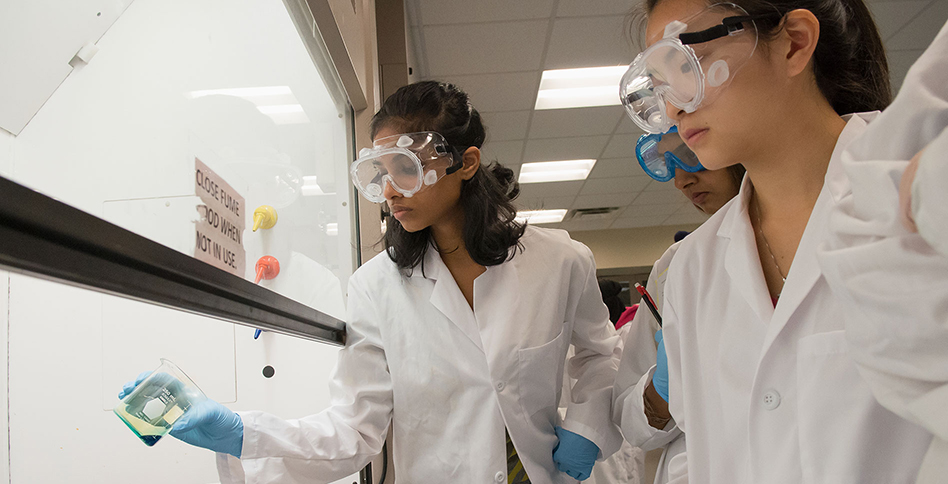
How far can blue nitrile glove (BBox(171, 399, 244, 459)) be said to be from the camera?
88cm

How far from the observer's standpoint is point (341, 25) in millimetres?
1580

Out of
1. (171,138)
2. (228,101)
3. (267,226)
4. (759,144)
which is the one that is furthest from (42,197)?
(759,144)

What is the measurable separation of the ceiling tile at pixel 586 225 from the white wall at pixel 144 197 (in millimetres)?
7762

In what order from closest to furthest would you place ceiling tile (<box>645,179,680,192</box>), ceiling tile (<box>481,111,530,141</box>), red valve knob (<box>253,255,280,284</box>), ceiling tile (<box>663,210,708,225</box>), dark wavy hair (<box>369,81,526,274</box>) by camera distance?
red valve knob (<box>253,255,280,284</box>) < dark wavy hair (<box>369,81,526,274</box>) < ceiling tile (<box>481,111,530,141</box>) < ceiling tile (<box>645,179,680,192</box>) < ceiling tile (<box>663,210,708,225</box>)

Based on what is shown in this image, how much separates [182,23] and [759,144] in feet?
2.82

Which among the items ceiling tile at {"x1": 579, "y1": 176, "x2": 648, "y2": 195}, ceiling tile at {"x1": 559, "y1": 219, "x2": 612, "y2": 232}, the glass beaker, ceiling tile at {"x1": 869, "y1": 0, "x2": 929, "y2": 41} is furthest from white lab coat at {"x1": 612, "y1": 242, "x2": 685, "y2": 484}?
ceiling tile at {"x1": 559, "y1": 219, "x2": 612, "y2": 232}

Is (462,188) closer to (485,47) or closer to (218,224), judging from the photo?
(218,224)

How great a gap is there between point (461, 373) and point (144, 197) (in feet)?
2.81

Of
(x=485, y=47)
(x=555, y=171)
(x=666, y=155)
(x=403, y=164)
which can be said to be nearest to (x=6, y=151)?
(x=403, y=164)

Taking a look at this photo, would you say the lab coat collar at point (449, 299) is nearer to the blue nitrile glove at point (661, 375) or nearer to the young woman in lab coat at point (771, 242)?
the blue nitrile glove at point (661, 375)

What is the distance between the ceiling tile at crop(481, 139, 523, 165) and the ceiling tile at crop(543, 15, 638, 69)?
1.41 meters

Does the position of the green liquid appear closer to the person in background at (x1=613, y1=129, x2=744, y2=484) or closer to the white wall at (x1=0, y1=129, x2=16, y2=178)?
the white wall at (x1=0, y1=129, x2=16, y2=178)

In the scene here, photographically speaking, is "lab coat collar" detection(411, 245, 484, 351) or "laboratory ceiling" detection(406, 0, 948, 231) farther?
"laboratory ceiling" detection(406, 0, 948, 231)

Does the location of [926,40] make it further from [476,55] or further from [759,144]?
[759,144]
